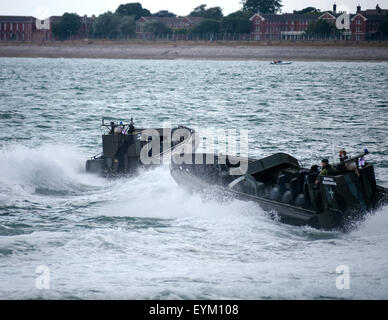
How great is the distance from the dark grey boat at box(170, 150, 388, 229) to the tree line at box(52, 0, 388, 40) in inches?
5173

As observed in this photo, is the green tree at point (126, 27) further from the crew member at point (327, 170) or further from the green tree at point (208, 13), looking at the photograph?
the crew member at point (327, 170)

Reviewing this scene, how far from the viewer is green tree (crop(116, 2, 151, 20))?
643 ft

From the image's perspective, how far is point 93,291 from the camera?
1195 cm

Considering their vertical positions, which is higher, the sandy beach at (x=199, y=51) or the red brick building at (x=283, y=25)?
the red brick building at (x=283, y=25)

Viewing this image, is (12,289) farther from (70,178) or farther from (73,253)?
(70,178)

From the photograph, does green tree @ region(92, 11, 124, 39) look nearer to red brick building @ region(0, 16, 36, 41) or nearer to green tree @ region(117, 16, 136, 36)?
green tree @ region(117, 16, 136, 36)

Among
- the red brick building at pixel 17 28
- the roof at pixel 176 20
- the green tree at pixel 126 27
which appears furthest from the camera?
the roof at pixel 176 20

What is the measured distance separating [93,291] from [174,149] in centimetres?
1205

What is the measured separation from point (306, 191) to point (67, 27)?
16469 centimetres

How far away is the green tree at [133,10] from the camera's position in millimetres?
196000

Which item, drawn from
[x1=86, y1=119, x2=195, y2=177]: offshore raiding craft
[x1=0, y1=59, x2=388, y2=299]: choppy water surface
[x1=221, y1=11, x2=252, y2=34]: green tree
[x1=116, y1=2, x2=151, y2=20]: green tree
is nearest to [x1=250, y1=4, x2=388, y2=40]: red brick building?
[x1=221, y1=11, x2=252, y2=34]: green tree

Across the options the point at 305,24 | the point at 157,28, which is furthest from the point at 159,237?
the point at 305,24

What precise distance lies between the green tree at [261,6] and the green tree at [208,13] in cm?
1318

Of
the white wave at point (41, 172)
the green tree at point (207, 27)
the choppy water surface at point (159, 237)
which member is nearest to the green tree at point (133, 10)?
the green tree at point (207, 27)
